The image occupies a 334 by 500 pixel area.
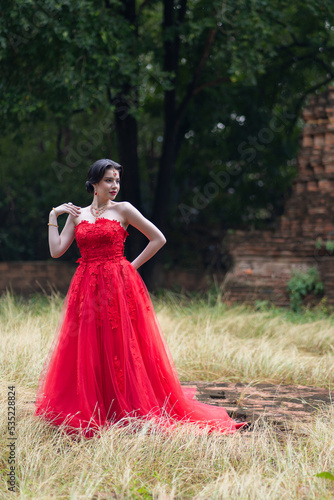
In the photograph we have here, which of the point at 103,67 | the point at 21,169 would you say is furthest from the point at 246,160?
the point at 21,169

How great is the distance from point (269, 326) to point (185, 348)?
174 centimetres

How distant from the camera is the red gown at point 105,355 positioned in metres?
3.47

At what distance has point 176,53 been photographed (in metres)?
8.88

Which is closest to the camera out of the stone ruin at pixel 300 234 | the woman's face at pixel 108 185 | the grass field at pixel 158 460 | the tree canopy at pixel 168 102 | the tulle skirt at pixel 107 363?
the grass field at pixel 158 460

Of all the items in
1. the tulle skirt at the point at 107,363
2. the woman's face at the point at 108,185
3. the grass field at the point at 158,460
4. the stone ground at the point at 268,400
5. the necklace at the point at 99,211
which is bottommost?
the stone ground at the point at 268,400

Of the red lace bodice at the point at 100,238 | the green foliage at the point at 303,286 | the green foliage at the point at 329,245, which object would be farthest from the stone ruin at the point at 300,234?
the red lace bodice at the point at 100,238

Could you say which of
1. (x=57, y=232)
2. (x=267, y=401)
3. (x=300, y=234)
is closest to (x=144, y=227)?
(x=57, y=232)

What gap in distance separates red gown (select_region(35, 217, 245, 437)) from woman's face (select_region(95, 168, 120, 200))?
0.19m

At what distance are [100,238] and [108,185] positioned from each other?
0.38 metres

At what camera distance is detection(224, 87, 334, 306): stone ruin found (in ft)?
29.0

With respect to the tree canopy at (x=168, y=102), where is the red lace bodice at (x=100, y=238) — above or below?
below

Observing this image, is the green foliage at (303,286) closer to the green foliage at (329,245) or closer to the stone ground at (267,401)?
the green foliage at (329,245)

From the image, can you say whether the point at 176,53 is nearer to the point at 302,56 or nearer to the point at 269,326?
the point at 302,56

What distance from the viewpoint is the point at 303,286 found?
28.1 ft
